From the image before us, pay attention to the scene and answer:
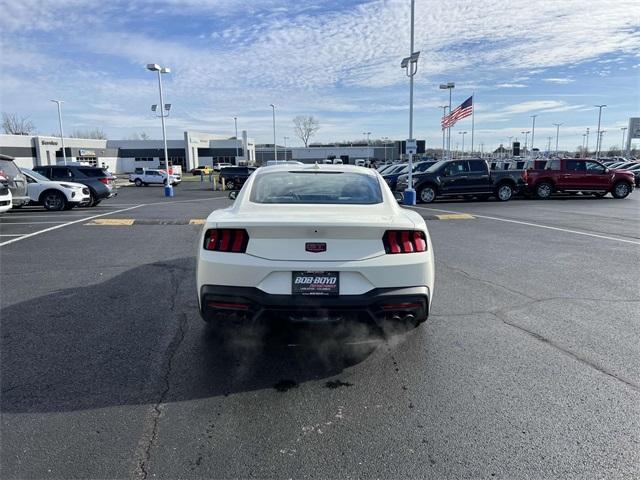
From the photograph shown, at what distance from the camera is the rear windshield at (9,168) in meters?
12.4

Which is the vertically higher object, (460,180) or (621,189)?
(460,180)

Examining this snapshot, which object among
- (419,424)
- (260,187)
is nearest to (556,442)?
(419,424)

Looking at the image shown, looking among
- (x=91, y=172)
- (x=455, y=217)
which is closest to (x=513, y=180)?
(x=455, y=217)

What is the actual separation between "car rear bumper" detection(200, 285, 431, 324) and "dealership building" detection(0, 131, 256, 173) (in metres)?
71.8

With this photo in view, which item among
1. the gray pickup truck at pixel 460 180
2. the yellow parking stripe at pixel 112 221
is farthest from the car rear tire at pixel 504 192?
the yellow parking stripe at pixel 112 221

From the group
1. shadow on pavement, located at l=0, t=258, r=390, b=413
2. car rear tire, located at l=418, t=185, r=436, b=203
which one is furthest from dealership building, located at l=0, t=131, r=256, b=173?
shadow on pavement, located at l=0, t=258, r=390, b=413

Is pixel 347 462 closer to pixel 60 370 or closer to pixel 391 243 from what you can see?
pixel 391 243

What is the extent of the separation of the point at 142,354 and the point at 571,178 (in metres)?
22.7

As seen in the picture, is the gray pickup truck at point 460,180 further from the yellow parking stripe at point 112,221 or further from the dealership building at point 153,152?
the dealership building at point 153,152

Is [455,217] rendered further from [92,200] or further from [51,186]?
[92,200]

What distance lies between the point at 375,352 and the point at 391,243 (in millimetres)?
1086

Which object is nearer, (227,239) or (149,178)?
(227,239)

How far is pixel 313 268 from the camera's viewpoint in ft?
10.9

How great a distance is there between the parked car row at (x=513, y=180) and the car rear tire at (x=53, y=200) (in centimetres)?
1297
